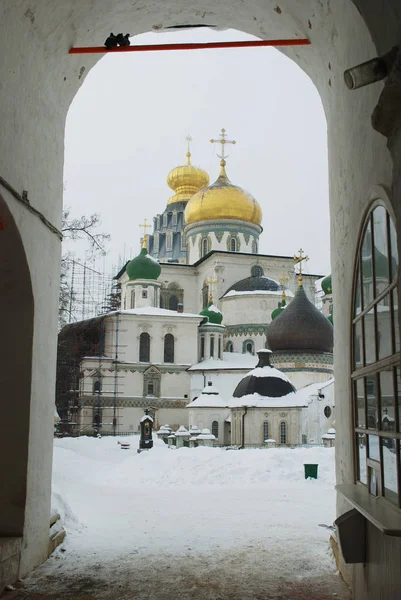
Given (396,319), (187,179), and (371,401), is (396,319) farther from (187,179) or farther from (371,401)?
(187,179)

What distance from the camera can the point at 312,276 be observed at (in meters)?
53.9

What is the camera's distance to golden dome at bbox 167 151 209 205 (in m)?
67.0

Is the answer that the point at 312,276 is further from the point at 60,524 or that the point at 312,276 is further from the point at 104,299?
the point at 60,524

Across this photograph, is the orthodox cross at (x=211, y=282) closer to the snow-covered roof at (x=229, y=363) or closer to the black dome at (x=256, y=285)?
the black dome at (x=256, y=285)

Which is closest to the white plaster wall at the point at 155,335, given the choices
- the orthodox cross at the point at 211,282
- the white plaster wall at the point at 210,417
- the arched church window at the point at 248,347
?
the arched church window at the point at 248,347

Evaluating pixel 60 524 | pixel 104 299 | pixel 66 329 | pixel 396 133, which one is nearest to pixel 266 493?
pixel 60 524

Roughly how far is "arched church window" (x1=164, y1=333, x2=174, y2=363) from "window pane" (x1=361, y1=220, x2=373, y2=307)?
127ft

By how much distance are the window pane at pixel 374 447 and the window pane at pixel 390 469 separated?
0.66ft

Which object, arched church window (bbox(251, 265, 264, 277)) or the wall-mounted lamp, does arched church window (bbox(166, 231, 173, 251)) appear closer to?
arched church window (bbox(251, 265, 264, 277))

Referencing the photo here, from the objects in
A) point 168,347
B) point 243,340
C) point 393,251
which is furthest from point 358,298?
point 243,340

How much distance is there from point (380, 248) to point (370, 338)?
30.0 inches

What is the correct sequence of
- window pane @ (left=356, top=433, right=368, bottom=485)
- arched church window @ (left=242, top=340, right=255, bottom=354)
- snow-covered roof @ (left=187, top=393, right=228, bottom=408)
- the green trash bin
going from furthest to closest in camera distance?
arched church window @ (left=242, top=340, right=255, bottom=354) < snow-covered roof @ (left=187, top=393, right=228, bottom=408) < the green trash bin < window pane @ (left=356, top=433, right=368, bottom=485)

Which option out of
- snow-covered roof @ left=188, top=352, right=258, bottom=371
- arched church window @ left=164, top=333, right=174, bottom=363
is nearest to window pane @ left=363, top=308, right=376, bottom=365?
snow-covered roof @ left=188, top=352, right=258, bottom=371

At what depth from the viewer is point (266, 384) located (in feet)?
106
